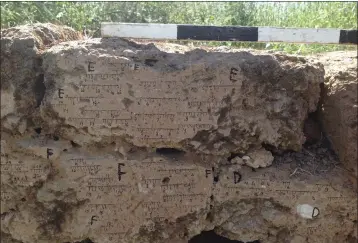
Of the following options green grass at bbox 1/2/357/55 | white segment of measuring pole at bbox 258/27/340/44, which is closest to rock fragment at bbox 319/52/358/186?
white segment of measuring pole at bbox 258/27/340/44

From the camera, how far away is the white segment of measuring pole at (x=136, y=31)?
Answer: 279 centimetres

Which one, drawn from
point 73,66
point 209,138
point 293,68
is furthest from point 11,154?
point 293,68

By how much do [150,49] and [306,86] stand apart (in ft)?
2.81

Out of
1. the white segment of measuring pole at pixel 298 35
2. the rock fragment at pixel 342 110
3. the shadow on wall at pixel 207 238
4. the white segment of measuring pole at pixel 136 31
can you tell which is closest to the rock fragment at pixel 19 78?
the white segment of measuring pole at pixel 136 31

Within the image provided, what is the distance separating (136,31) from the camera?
2812 mm

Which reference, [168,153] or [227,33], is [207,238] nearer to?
[168,153]

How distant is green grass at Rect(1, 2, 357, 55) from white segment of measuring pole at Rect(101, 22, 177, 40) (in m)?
1.27

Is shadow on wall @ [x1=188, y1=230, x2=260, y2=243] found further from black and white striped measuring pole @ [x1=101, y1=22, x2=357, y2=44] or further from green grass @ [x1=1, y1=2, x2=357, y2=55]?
green grass @ [x1=1, y1=2, x2=357, y2=55]

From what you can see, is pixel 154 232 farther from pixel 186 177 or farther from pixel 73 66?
pixel 73 66

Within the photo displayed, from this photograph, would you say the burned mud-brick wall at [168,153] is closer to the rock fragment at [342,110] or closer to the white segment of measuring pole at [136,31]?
the rock fragment at [342,110]

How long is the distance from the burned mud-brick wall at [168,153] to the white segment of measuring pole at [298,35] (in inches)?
18.4

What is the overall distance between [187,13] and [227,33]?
62.3 inches

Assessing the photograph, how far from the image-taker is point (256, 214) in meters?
2.57

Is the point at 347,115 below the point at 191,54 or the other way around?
below
